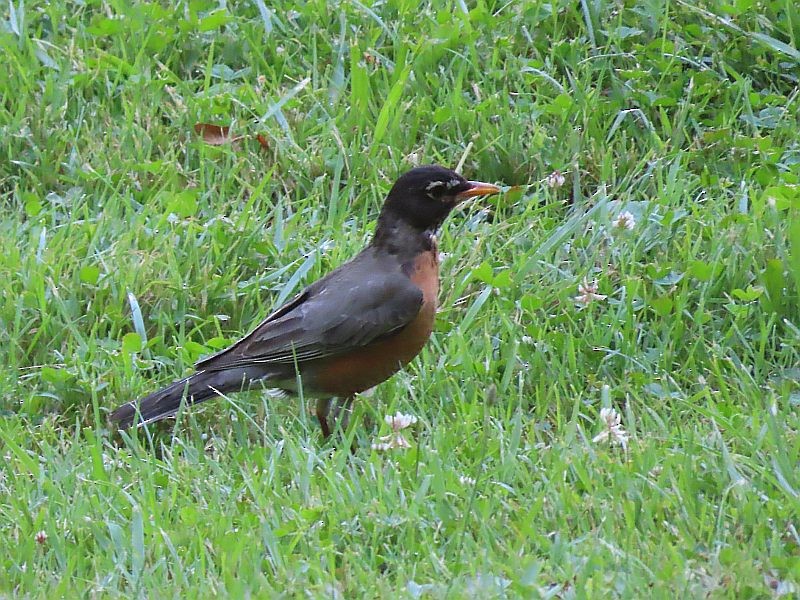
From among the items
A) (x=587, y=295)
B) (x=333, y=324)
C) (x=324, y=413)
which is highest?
(x=333, y=324)

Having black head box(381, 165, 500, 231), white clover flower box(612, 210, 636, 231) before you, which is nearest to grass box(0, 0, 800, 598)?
white clover flower box(612, 210, 636, 231)

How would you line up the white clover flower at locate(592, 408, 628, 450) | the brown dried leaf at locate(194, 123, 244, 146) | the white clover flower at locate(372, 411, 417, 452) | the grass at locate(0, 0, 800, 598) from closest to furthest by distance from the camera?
1. the grass at locate(0, 0, 800, 598)
2. the white clover flower at locate(592, 408, 628, 450)
3. the white clover flower at locate(372, 411, 417, 452)
4. the brown dried leaf at locate(194, 123, 244, 146)

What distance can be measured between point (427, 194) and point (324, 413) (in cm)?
87

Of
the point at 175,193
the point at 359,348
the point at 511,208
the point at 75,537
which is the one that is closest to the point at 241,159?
the point at 175,193

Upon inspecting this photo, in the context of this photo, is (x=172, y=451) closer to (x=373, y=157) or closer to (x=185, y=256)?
(x=185, y=256)

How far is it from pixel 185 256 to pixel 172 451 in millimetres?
1190

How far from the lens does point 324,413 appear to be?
488cm

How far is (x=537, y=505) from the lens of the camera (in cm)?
A: 384

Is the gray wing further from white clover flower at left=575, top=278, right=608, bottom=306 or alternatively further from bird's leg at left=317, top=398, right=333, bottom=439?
white clover flower at left=575, top=278, right=608, bottom=306

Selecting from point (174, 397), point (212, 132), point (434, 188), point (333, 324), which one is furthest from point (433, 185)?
point (212, 132)

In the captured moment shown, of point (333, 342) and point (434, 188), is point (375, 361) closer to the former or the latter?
Answer: point (333, 342)

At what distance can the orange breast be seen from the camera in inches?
190

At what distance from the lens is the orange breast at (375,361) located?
483cm

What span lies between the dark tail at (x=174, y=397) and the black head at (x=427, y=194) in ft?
2.80
